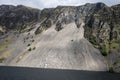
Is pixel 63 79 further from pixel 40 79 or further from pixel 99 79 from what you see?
pixel 99 79

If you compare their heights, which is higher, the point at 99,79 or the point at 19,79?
the point at 19,79

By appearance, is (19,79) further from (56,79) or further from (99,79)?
(99,79)

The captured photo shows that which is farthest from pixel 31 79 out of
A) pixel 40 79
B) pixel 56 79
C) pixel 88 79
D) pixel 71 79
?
pixel 88 79

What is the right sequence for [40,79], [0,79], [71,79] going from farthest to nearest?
1. [71,79]
2. [40,79]
3. [0,79]

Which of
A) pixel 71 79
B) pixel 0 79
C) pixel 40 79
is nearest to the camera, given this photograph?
pixel 0 79

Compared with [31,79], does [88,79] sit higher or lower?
lower

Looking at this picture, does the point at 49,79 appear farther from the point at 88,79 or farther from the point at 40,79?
the point at 88,79

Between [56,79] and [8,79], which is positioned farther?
[56,79]

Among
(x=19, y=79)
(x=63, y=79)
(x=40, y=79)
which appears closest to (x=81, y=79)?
(x=63, y=79)

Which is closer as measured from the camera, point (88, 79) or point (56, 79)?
point (56, 79)
